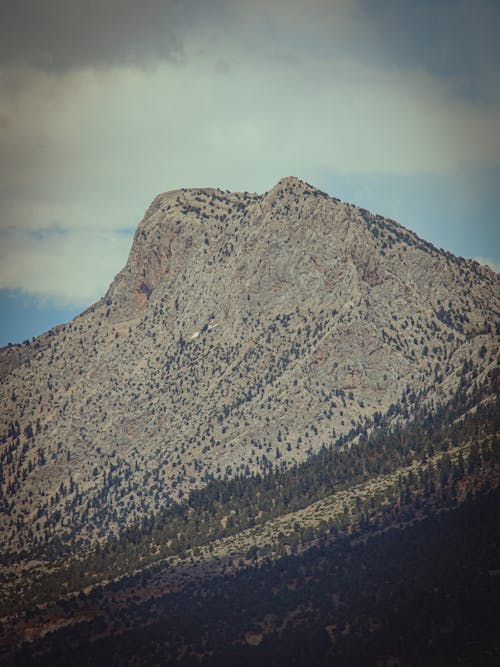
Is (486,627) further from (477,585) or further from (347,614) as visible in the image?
(347,614)

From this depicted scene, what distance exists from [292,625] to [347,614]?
12085 millimetres

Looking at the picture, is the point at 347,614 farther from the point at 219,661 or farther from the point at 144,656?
the point at 144,656

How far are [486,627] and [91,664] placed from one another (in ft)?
261

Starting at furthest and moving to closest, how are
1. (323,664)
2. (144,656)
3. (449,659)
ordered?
1. (144,656)
2. (323,664)
3. (449,659)

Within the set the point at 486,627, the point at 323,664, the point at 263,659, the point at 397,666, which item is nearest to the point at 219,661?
the point at 263,659

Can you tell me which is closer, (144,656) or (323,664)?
(323,664)

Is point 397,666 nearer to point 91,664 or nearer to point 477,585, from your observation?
point 477,585

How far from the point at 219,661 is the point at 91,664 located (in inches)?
1103

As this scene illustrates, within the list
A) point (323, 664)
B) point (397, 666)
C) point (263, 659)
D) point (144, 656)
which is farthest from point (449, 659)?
point (144, 656)

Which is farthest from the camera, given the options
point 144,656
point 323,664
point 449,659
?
point 144,656

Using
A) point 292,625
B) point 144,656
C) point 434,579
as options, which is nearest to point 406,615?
point 434,579

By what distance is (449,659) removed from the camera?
16688cm

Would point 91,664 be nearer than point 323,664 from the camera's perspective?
No

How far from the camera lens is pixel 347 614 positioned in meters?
196
